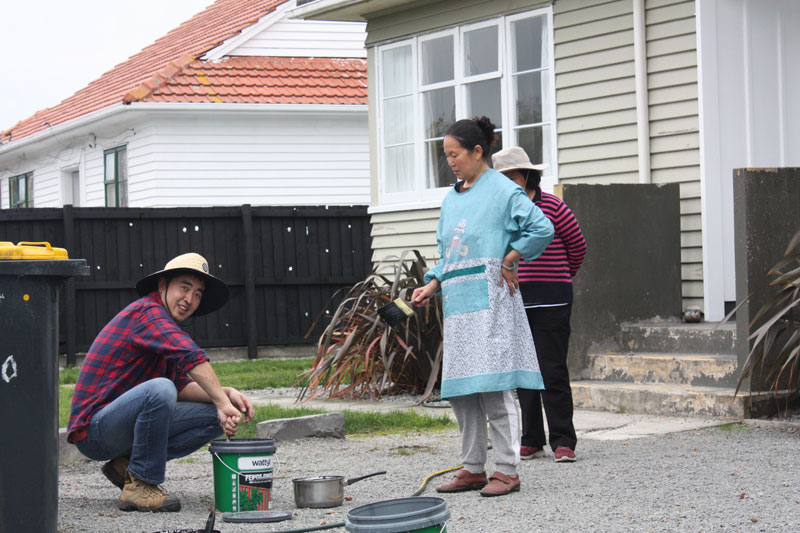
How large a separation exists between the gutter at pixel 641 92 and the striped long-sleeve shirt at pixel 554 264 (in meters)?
3.26

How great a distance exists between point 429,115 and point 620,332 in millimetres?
4032

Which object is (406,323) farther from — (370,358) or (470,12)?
(470,12)

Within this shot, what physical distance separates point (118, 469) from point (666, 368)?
450 cm

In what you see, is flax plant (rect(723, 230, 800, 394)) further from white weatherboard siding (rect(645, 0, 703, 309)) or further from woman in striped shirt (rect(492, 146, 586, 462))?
white weatherboard siding (rect(645, 0, 703, 309))

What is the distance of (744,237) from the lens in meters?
7.43

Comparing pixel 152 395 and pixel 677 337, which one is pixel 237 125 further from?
pixel 152 395

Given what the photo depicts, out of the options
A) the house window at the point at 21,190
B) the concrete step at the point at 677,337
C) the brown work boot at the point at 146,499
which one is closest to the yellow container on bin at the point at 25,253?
the brown work boot at the point at 146,499

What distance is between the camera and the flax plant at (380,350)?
9.62m

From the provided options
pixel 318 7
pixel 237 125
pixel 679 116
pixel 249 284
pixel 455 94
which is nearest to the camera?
pixel 679 116

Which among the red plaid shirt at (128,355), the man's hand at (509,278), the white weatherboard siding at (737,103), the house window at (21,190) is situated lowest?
the red plaid shirt at (128,355)

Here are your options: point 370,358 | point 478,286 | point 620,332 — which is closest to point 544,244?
point 478,286

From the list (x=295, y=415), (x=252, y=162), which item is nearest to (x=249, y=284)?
(x=252, y=162)

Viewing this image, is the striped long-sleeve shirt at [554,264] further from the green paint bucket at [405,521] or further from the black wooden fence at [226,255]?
the black wooden fence at [226,255]

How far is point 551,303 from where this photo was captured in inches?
251
